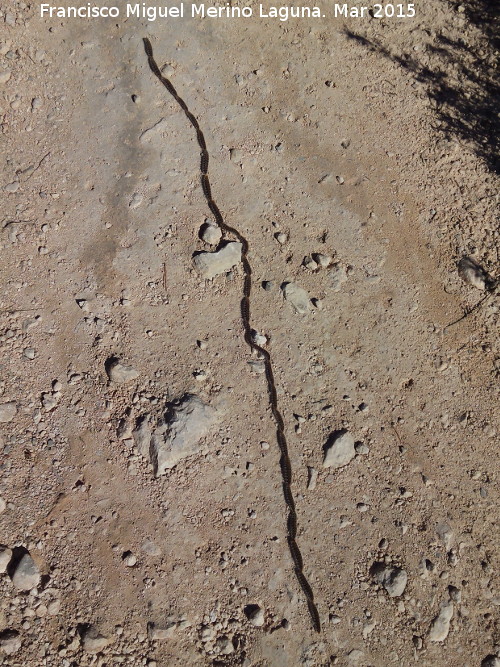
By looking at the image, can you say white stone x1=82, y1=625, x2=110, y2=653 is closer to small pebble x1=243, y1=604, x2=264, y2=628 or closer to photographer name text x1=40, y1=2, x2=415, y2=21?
small pebble x1=243, y1=604, x2=264, y2=628

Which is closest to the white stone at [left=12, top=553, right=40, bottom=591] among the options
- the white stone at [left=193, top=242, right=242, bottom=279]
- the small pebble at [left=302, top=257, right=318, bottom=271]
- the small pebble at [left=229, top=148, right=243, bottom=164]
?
the white stone at [left=193, top=242, right=242, bottom=279]

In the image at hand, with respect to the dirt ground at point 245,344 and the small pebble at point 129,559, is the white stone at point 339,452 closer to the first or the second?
the dirt ground at point 245,344

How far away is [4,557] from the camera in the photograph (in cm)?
368

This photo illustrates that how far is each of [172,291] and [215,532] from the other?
6.37 feet

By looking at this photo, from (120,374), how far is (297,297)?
1.57 meters

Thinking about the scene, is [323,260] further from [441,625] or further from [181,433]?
[441,625]

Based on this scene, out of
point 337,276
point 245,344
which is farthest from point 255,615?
point 337,276

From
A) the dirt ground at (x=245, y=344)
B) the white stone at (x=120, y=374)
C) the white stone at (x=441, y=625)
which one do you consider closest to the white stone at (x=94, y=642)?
the dirt ground at (x=245, y=344)

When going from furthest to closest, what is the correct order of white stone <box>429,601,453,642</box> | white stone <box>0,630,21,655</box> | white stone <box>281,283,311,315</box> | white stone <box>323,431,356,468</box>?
white stone <box>281,283,311,315</box>, white stone <box>323,431,356,468</box>, white stone <box>429,601,453,642</box>, white stone <box>0,630,21,655</box>

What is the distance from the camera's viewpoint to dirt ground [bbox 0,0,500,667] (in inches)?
146

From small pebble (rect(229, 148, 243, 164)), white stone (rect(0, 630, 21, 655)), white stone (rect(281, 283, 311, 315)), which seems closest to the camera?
white stone (rect(0, 630, 21, 655))

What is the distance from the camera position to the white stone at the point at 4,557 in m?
3.66

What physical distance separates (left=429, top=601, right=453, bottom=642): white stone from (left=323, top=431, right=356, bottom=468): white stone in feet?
3.86

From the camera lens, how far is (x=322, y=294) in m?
4.58
